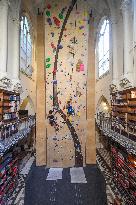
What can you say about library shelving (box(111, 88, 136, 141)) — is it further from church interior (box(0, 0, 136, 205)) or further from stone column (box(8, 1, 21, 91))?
stone column (box(8, 1, 21, 91))

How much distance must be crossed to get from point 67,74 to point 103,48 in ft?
10.2

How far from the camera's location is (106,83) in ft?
42.1

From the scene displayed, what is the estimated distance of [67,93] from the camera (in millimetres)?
11914

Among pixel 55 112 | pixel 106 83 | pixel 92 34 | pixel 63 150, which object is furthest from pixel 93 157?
pixel 92 34

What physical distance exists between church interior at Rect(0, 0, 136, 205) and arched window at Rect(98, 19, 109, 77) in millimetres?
57

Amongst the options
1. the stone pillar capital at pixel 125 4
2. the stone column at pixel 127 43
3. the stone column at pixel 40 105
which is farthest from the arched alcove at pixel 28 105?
the stone pillar capital at pixel 125 4

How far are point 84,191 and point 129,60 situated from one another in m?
4.87

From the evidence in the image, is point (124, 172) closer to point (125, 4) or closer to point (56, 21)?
point (125, 4)

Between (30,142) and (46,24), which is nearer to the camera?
(46,24)

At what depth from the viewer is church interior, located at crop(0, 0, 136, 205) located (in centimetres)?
842

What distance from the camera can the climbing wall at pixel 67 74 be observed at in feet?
38.8

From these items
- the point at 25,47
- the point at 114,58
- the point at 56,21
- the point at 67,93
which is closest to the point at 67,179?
the point at 67,93

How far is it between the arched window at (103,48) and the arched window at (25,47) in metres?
4.01

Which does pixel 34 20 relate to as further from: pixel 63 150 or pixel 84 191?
pixel 84 191
